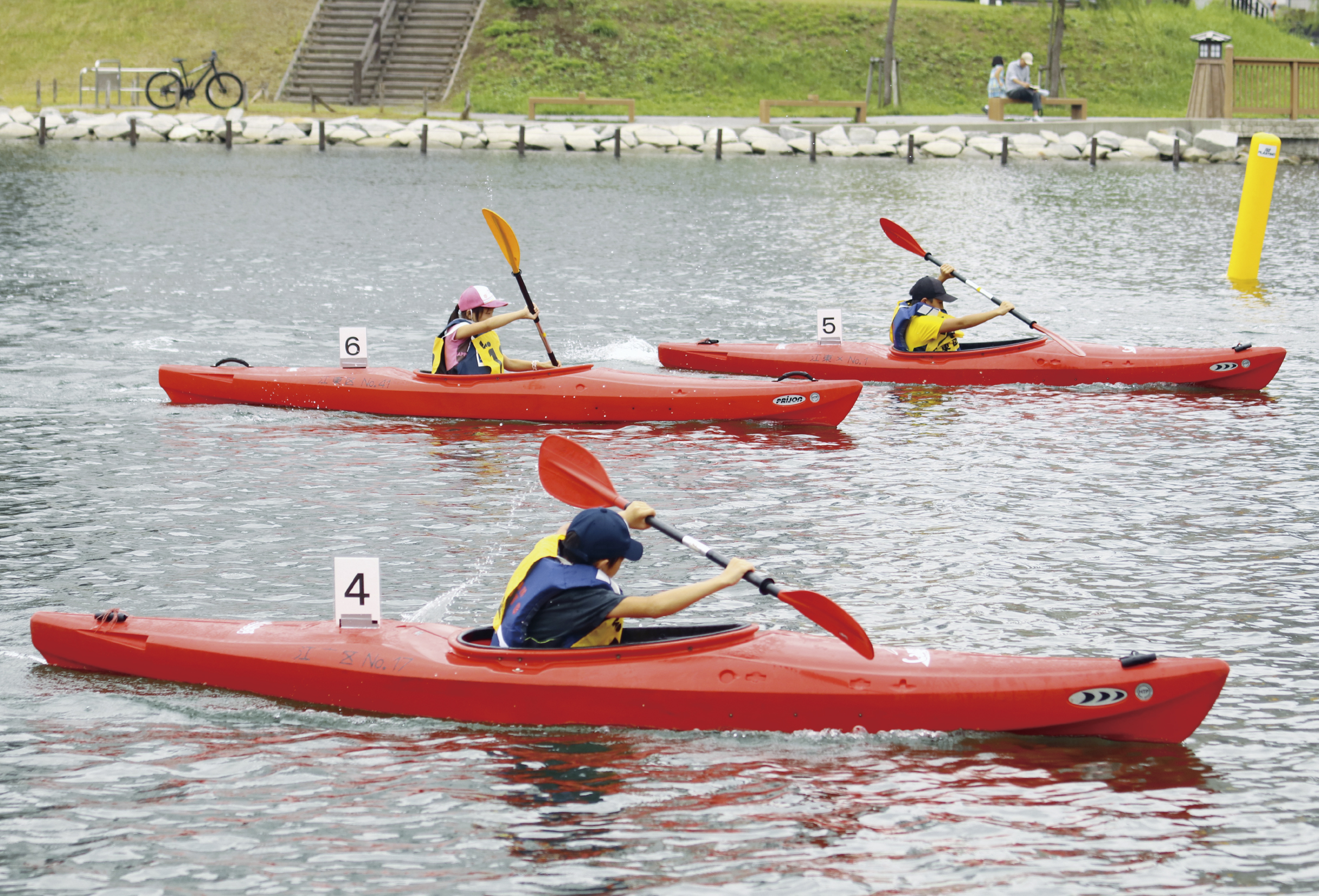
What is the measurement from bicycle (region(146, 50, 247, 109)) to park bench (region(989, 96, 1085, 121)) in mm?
21999

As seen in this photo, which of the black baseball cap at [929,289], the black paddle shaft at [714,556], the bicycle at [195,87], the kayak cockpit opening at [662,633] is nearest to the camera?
the black paddle shaft at [714,556]

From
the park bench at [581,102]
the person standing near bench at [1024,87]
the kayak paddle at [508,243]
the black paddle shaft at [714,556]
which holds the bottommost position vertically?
the black paddle shaft at [714,556]

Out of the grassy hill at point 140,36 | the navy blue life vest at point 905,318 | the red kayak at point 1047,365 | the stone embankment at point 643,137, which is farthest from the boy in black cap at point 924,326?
the grassy hill at point 140,36

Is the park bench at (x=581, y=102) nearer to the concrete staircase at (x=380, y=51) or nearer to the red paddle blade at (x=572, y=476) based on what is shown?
the concrete staircase at (x=380, y=51)

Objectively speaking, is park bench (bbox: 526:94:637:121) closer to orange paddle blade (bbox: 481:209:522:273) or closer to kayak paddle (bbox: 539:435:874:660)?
orange paddle blade (bbox: 481:209:522:273)

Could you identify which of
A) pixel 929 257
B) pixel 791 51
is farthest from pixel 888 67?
pixel 929 257

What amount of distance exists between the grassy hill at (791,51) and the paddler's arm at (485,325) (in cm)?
3183

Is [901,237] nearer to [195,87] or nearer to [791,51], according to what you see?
[791,51]

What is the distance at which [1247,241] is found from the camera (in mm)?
22469

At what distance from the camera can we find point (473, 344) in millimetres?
13375

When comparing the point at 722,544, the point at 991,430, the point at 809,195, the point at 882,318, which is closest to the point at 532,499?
the point at 722,544

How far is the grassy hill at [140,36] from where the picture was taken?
46.1 meters

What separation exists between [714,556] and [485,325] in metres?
6.20

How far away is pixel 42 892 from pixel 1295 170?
132 feet
